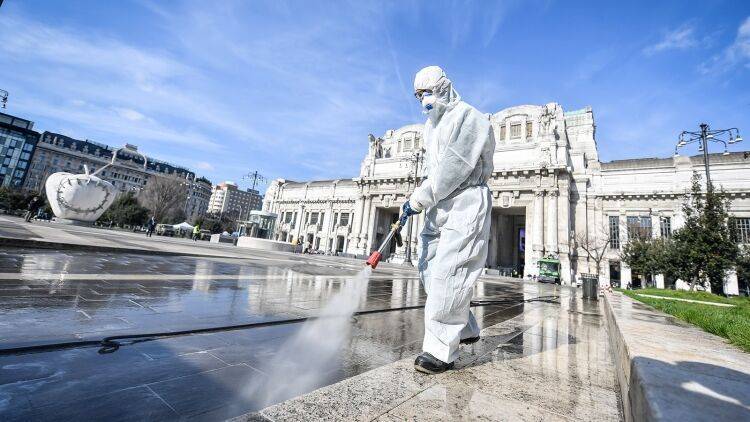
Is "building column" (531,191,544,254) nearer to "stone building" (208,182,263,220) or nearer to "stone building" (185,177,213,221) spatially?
"stone building" (185,177,213,221)

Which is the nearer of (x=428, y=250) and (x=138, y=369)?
(x=138, y=369)

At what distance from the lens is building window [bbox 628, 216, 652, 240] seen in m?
30.2

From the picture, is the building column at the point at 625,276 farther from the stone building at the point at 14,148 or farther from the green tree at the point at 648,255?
the stone building at the point at 14,148

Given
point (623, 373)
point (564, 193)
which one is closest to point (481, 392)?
point (623, 373)

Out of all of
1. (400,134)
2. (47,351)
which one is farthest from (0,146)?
(47,351)

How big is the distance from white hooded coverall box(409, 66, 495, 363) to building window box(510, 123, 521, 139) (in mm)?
40208

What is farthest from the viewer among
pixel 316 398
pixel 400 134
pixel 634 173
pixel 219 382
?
pixel 400 134

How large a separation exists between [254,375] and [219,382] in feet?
0.64

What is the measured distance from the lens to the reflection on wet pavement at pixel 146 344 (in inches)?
51.6

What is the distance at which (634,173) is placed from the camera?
108 feet

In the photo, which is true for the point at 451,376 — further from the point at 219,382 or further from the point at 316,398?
the point at 219,382

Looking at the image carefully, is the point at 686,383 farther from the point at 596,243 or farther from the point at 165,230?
the point at 165,230

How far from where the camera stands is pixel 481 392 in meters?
1.70

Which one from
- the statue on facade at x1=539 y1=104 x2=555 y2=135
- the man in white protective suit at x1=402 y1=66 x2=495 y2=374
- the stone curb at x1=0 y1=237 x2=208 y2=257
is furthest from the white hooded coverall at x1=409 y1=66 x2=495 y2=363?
the statue on facade at x1=539 y1=104 x2=555 y2=135
